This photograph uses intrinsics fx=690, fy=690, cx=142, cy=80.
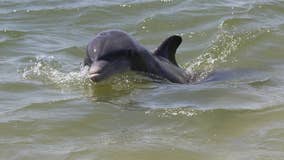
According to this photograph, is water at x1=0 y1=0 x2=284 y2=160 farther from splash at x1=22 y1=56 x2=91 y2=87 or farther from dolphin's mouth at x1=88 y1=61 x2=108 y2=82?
dolphin's mouth at x1=88 y1=61 x2=108 y2=82

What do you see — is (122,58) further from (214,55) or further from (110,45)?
(214,55)

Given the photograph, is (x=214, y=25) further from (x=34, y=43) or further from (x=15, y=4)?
(x=15, y=4)

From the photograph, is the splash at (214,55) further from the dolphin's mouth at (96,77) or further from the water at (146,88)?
the dolphin's mouth at (96,77)

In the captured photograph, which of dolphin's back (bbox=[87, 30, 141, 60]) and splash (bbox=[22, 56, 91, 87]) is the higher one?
dolphin's back (bbox=[87, 30, 141, 60])

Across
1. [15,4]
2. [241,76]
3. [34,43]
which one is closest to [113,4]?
[15,4]

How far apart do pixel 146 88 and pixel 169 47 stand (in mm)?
910

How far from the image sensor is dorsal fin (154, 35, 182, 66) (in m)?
8.20

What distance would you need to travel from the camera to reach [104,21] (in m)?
12.2

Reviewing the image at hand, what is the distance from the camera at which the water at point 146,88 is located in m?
5.29

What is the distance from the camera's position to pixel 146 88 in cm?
754

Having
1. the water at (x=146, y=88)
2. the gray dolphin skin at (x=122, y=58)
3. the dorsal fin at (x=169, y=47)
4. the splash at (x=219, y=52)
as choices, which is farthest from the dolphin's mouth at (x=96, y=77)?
the splash at (x=219, y=52)

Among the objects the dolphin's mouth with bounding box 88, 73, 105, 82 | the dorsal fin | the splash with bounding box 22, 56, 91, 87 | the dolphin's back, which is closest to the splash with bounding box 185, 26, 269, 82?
the dorsal fin

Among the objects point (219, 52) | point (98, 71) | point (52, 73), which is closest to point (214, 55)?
point (219, 52)

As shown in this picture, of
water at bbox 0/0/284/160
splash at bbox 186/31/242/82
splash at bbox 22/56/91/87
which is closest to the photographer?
water at bbox 0/0/284/160
